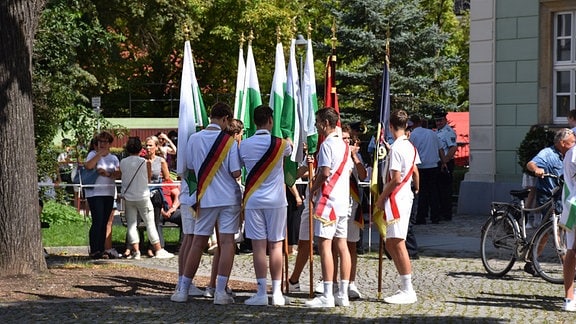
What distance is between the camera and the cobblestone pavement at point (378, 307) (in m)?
9.85

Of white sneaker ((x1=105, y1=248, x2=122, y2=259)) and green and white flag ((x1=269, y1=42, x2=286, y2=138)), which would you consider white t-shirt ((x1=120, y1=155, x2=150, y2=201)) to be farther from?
green and white flag ((x1=269, y1=42, x2=286, y2=138))

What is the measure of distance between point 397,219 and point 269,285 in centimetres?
223

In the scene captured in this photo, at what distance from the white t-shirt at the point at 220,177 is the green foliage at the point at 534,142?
33.9 ft

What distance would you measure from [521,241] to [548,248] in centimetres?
39

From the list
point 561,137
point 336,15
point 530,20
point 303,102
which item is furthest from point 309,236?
point 336,15

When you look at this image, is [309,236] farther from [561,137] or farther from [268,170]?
[561,137]

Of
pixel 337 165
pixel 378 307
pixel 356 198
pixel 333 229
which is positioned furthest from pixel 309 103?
pixel 378 307

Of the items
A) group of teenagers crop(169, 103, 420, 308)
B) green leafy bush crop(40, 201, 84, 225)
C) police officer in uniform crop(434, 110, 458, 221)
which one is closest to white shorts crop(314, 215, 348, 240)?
group of teenagers crop(169, 103, 420, 308)

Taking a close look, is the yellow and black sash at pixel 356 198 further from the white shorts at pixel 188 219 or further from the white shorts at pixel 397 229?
the white shorts at pixel 188 219

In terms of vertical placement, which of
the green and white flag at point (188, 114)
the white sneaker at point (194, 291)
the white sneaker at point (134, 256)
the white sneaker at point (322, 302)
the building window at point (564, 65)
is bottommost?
the white sneaker at point (134, 256)

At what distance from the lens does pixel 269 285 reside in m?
12.4

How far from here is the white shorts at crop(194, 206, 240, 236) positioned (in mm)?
10844

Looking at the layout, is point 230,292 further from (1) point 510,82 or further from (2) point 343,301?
(1) point 510,82

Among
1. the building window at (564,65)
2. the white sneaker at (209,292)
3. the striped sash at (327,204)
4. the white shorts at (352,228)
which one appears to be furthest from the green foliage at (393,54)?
the striped sash at (327,204)
